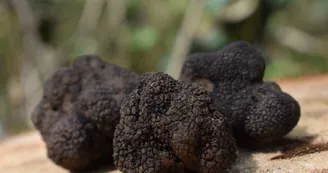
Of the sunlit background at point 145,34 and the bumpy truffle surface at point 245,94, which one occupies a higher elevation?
the sunlit background at point 145,34

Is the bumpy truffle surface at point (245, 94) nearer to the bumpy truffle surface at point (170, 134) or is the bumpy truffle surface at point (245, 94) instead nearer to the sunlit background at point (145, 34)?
the bumpy truffle surface at point (170, 134)

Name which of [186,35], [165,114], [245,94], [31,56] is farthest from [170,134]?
[31,56]

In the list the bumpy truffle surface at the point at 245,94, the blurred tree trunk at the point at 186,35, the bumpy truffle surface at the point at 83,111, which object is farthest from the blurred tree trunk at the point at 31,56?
the bumpy truffle surface at the point at 245,94

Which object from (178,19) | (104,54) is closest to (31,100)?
(104,54)

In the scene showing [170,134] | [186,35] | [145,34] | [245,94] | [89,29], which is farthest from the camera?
[145,34]

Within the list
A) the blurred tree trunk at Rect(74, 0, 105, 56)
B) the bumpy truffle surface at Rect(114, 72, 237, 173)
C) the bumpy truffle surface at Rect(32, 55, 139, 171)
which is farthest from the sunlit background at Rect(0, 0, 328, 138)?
the bumpy truffle surface at Rect(114, 72, 237, 173)

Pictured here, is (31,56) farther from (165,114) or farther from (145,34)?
(165,114)
